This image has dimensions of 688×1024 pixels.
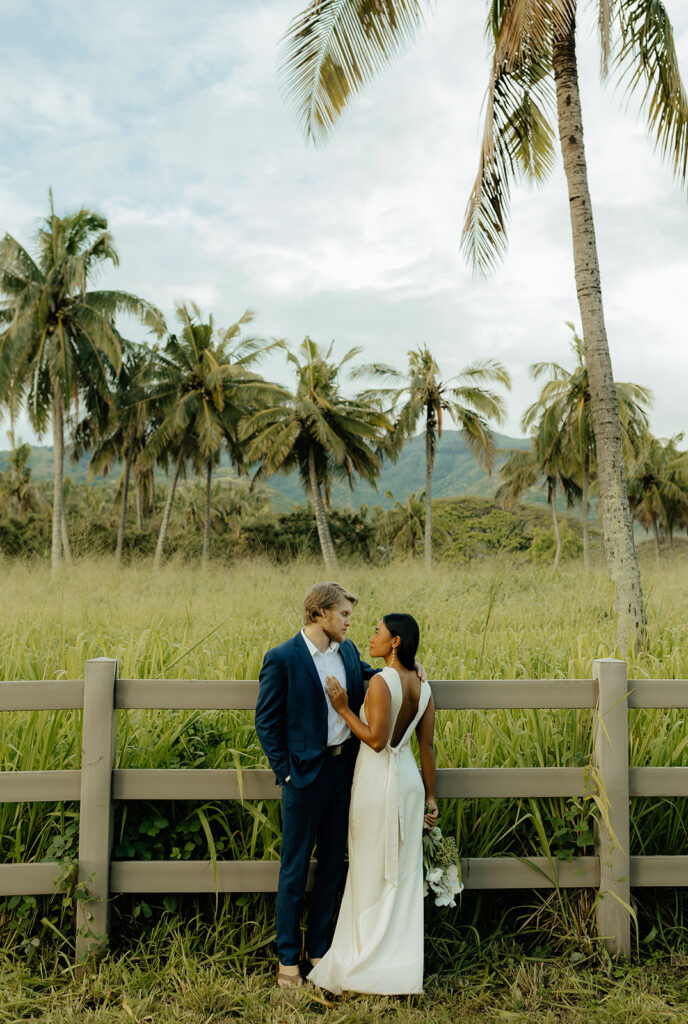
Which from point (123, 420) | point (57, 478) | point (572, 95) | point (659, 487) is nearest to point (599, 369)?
point (572, 95)

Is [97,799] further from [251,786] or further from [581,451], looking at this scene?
[581,451]

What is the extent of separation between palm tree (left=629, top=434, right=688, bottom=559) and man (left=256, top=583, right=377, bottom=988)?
36.4 metres

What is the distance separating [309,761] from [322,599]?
0.65m

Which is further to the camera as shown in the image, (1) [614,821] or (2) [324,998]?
(1) [614,821]

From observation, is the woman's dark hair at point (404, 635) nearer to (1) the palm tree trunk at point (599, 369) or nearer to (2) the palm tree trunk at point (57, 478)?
(1) the palm tree trunk at point (599, 369)

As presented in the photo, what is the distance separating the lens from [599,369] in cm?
775

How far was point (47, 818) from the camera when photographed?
3389mm

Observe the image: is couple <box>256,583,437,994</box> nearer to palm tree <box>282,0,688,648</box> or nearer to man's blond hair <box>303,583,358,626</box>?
man's blond hair <box>303,583,358,626</box>

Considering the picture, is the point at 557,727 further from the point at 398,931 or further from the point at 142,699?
the point at 142,699

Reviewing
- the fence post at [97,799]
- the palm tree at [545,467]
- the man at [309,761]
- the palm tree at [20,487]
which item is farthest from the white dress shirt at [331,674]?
the palm tree at [20,487]

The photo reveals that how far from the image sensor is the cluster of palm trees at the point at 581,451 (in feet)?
84.1

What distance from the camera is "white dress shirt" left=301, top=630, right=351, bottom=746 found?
119 inches

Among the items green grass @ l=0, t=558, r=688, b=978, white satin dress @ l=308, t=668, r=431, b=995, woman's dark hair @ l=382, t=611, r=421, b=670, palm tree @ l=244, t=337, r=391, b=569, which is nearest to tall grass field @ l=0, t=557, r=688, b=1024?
green grass @ l=0, t=558, r=688, b=978

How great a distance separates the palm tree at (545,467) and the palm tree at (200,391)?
10.9 metres
